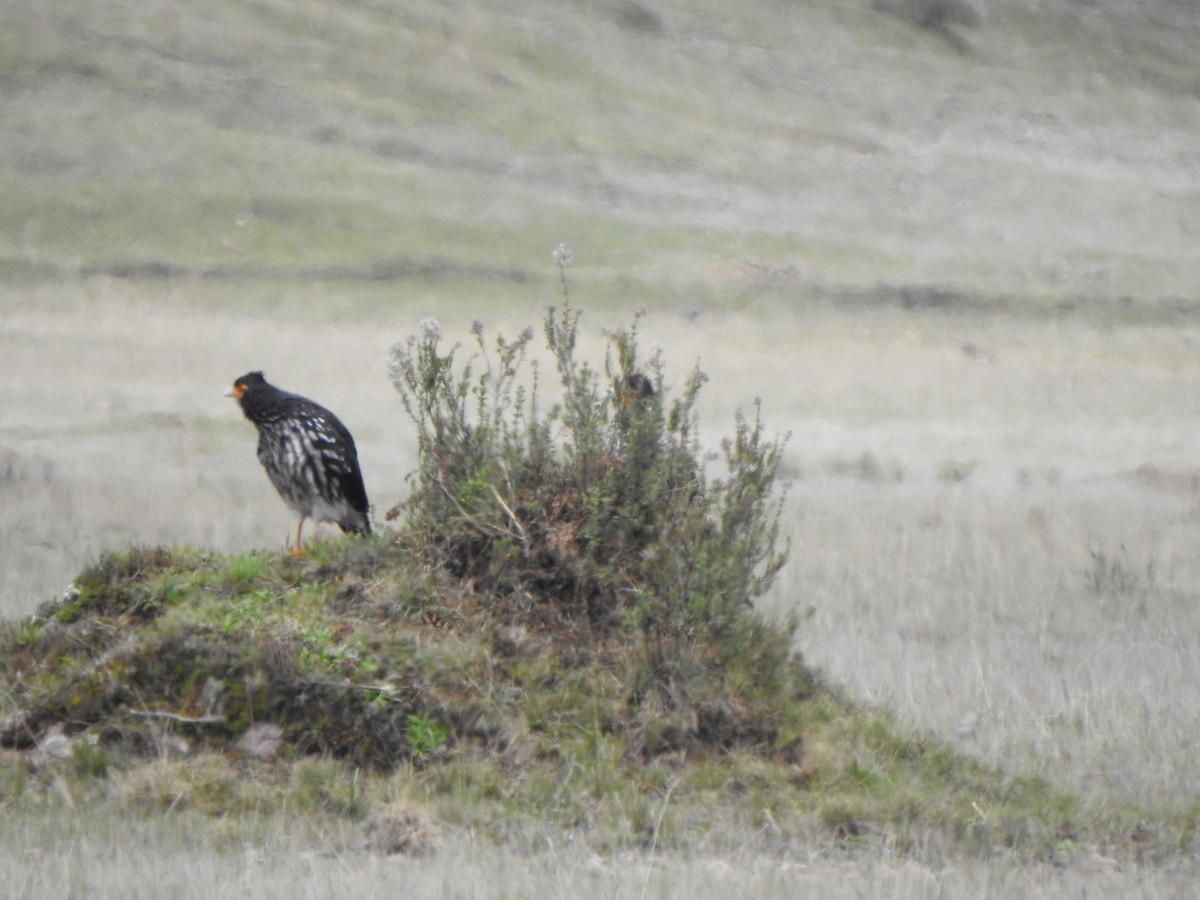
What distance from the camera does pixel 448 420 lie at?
8234mm

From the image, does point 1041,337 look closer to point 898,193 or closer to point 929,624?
point 898,193

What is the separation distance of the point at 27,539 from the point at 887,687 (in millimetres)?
6866

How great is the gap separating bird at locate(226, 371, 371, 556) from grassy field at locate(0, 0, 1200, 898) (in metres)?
1.63

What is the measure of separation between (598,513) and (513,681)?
0.97 metres

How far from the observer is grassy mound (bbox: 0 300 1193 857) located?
629cm

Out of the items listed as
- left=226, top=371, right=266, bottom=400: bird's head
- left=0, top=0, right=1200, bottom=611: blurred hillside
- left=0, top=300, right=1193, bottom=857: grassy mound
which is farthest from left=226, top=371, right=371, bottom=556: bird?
left=0, top=0, right=1200, bottom=611: blurred hillside

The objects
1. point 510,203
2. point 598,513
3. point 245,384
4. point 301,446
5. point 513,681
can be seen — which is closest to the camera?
point 513,681

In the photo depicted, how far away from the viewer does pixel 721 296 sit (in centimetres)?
4819

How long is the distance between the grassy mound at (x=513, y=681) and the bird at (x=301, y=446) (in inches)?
59.2

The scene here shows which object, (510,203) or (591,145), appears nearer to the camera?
(510,203)

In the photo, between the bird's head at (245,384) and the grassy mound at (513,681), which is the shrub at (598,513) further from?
the bird's head at (245,384)

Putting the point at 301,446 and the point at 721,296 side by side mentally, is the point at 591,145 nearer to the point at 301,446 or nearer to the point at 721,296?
the point at 721,296

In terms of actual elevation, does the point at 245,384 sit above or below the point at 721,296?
below

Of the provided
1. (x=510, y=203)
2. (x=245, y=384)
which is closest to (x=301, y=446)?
(x=245, y=384)
